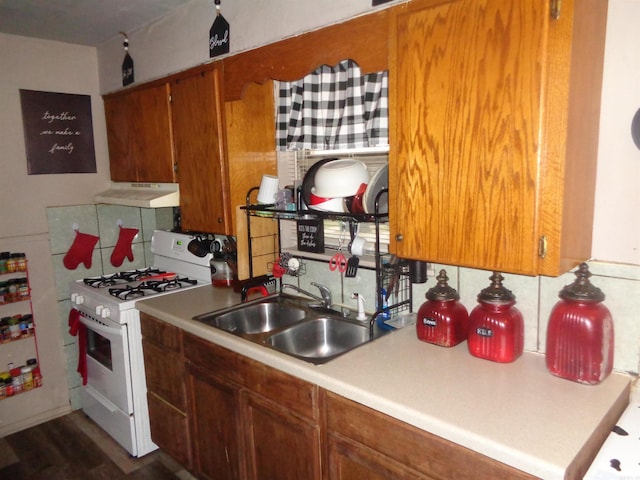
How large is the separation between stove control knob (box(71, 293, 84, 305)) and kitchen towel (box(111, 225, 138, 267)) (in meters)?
0.40

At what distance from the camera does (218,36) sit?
2.18 meters

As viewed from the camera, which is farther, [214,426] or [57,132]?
[57,132]

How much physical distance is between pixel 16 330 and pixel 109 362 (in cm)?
70

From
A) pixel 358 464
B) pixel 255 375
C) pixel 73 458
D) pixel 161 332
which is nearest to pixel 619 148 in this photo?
pixel 358 464

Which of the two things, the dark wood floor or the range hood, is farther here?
the range hood

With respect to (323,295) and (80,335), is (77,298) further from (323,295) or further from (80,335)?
(323,295)

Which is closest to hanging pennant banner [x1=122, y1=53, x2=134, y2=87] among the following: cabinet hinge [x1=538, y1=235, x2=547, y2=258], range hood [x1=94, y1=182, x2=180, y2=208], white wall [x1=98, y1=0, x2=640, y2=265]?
white wall [x1=98, y1=0, x2=640, y2=265]

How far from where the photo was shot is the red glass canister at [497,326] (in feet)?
4.92

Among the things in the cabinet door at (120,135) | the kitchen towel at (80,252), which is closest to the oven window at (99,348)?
the kitchen towel at (80,252)

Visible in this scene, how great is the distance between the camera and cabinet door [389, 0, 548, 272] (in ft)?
4.01

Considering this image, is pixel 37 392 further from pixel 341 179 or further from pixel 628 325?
pixel 628 325

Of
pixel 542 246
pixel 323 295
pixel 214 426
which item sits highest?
pixel 542 246

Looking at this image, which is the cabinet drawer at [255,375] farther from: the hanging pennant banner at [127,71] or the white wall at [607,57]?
the hanging pennant banner at [127,71]

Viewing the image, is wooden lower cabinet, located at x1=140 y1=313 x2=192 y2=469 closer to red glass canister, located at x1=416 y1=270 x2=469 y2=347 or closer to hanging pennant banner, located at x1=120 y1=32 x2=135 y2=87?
red glass canister, located at x1=416 y1=270 x2=469 y2=347
